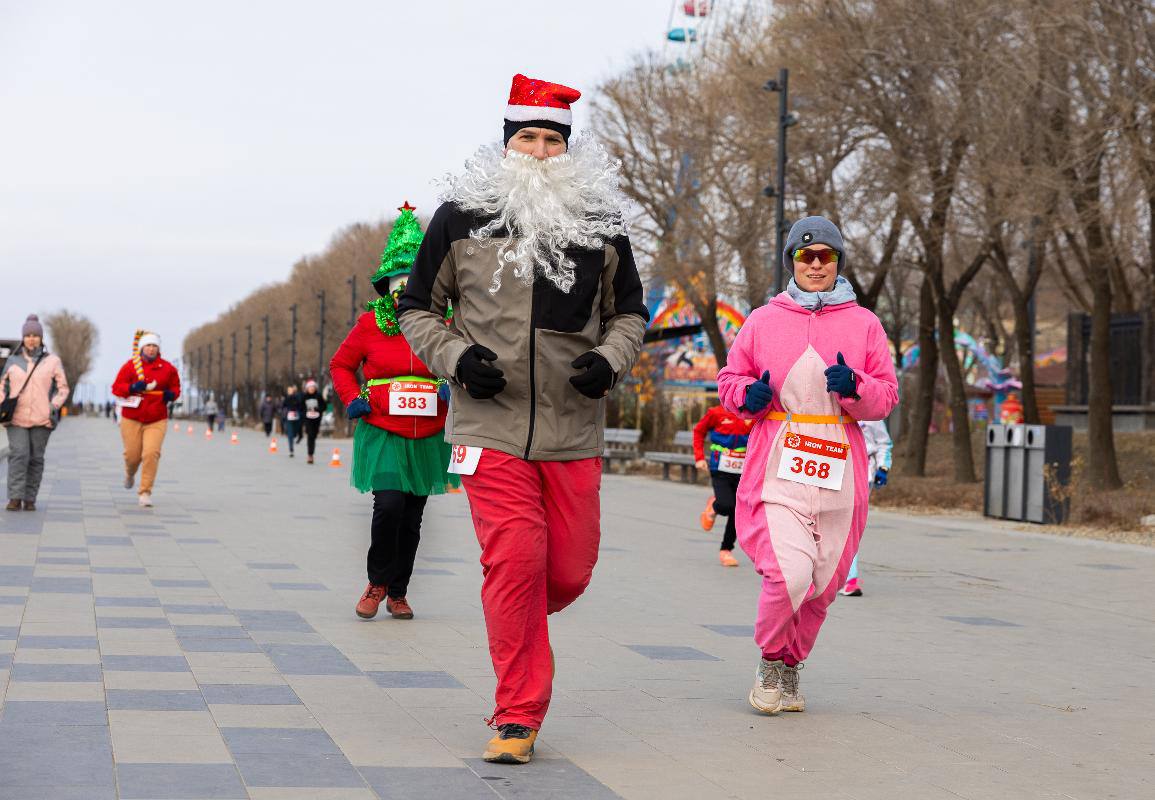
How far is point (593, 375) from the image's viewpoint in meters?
5.32

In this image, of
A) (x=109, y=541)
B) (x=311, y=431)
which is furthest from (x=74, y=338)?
(x=109, y=541)

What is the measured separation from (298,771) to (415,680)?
69.8 inches

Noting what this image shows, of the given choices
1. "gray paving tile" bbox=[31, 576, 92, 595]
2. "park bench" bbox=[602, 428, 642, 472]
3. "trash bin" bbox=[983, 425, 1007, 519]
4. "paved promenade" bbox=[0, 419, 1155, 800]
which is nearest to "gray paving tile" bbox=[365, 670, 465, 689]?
"paved promenade" bbox=[0, 419, 1155, 800]

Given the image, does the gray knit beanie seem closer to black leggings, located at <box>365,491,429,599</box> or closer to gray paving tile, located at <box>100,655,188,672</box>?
black leggings, located at <box>365,491,429,599</box>

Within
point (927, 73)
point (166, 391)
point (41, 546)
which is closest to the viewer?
point (41, 546)

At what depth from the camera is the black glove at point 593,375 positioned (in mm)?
5312

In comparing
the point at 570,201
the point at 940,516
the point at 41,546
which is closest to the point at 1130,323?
the point at 940,516

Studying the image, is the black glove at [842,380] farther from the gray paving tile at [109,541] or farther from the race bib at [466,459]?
the gray paving tile at [109,541]

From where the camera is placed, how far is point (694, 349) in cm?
6319

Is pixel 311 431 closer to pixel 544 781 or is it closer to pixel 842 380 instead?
pixel 842 380

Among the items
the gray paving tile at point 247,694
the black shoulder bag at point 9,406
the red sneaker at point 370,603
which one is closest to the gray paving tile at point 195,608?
the red sneaker at point 370,603

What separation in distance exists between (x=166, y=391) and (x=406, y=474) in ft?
27.5

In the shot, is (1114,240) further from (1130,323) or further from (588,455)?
(588,455)

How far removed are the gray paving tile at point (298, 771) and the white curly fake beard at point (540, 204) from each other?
158cm
